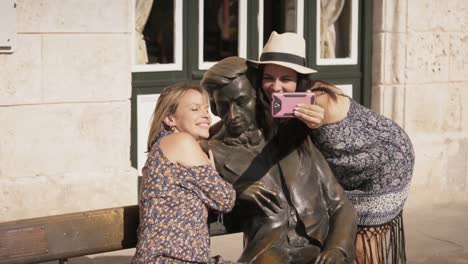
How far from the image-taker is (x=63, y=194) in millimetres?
7910

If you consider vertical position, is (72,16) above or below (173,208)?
above

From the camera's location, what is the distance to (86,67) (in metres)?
7.98

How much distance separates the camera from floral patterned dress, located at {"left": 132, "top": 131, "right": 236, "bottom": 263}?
4.56 metres

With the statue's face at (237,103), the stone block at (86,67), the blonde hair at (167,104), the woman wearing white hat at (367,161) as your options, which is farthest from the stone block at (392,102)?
the blonde hair at (167,104)

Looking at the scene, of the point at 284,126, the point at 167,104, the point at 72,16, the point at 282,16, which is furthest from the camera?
the point at 282,16

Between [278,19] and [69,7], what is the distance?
2.18 metres

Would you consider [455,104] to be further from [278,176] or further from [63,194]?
[278,176]

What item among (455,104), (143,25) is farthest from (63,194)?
(455,104)

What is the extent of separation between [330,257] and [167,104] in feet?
3.14

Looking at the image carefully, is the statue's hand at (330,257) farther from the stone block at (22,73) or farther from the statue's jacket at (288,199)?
the stone block at (22,73)

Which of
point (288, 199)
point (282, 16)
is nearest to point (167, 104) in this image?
point (288, 199)

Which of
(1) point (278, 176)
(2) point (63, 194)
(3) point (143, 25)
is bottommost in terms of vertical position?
(2) point (63, 194)

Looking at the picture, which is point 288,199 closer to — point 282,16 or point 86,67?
point 86,67

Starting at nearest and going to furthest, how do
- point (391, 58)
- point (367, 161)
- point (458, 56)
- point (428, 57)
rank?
point (367, 161) < point (391, 58) < point (428, 57) < point (458, 56)
